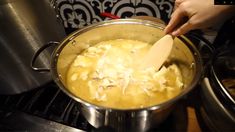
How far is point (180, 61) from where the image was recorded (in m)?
1.01

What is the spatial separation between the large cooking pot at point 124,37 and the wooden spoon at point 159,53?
0.06 m

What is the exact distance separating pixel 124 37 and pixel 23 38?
479 millimetres

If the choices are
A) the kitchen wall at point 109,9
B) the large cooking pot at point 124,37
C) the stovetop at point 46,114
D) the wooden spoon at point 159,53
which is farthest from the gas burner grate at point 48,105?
the kitchen wall at point 109,9

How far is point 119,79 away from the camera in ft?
3.12

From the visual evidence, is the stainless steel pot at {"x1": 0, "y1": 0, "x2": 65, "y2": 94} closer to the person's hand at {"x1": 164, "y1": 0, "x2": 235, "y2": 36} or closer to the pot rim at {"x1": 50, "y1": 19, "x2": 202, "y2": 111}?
the pot rim at {"x1": 50, "y1": 19, "x2": 202, "y2": 111}

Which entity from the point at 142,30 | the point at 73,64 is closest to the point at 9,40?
the point at 73,64

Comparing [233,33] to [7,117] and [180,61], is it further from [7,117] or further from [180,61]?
[7,117]

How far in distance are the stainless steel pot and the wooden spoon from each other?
43 centimetres

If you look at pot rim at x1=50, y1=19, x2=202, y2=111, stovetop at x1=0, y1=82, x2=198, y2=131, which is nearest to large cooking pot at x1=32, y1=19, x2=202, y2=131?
pot rim at x1=50, y1=19, x2=202, y2=111

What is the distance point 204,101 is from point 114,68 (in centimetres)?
40

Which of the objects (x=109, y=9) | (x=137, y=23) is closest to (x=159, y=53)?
(x=137, y=23)

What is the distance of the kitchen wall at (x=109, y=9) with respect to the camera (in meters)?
1.22

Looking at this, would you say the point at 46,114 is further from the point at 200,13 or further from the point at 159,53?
the point at 200,13

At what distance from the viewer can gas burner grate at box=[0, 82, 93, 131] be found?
92 centimetres
